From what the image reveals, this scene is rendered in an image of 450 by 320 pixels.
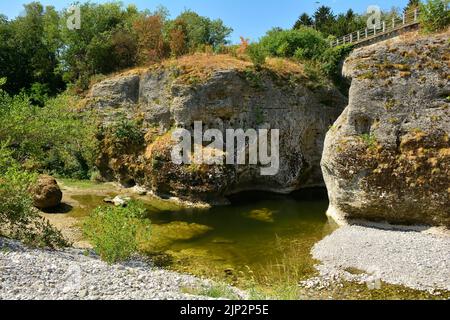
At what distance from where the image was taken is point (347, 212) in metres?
19.1

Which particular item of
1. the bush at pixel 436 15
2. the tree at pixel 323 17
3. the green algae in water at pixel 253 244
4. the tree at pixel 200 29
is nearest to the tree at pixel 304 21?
the tree at pixel 323 17

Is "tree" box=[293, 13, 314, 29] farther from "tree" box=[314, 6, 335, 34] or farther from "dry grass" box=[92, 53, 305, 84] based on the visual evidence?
"dry grass" box=[92, 53, 305, 84]

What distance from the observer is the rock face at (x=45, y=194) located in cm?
2155

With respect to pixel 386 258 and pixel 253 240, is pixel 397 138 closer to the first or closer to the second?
pixel 386 258

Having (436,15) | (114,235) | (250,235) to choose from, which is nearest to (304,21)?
(436,15)

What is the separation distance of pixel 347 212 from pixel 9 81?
3554 centimetres

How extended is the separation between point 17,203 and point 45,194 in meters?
8.00

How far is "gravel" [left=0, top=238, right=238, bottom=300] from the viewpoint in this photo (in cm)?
966

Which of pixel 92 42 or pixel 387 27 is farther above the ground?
pixel 387 27

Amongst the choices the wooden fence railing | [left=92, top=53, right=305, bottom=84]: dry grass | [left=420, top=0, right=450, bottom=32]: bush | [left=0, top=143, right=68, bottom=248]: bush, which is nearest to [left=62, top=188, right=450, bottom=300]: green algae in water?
[left=0, top=143, right=68, bottom=248]: bush

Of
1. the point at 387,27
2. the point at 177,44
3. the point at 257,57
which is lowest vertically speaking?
the point at 257,57

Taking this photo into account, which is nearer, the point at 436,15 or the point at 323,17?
the point at 436,15

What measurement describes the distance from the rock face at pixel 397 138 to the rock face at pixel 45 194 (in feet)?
48.2

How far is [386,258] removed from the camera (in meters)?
14.4
